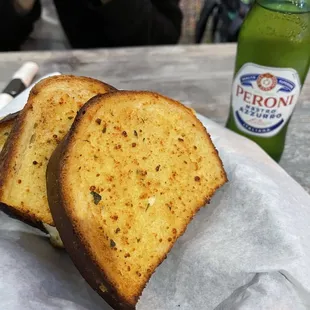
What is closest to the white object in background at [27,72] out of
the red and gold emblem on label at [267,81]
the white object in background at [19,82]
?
the white object in background at [19,82]

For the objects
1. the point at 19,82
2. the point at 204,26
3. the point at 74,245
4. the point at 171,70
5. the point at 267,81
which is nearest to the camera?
the point at 74,245

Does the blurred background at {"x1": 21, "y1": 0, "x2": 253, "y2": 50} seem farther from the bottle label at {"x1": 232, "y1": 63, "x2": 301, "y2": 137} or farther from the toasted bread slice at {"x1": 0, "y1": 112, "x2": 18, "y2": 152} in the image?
the toasted bread slice at {"x1": 0, "y1": 112, "x2": 18, "y2": 152}

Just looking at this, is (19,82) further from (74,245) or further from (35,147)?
(74,245)

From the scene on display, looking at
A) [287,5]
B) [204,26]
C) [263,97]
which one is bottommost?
[204,26]

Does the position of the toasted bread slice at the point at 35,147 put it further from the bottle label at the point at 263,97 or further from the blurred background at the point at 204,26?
the blurred background at the point at 204,26

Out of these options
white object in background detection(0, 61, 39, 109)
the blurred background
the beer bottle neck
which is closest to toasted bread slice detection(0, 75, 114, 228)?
white object in background detection(0, 61, 39, 109)

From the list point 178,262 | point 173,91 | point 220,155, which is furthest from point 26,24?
point 178,262

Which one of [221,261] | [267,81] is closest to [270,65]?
[267,81]
